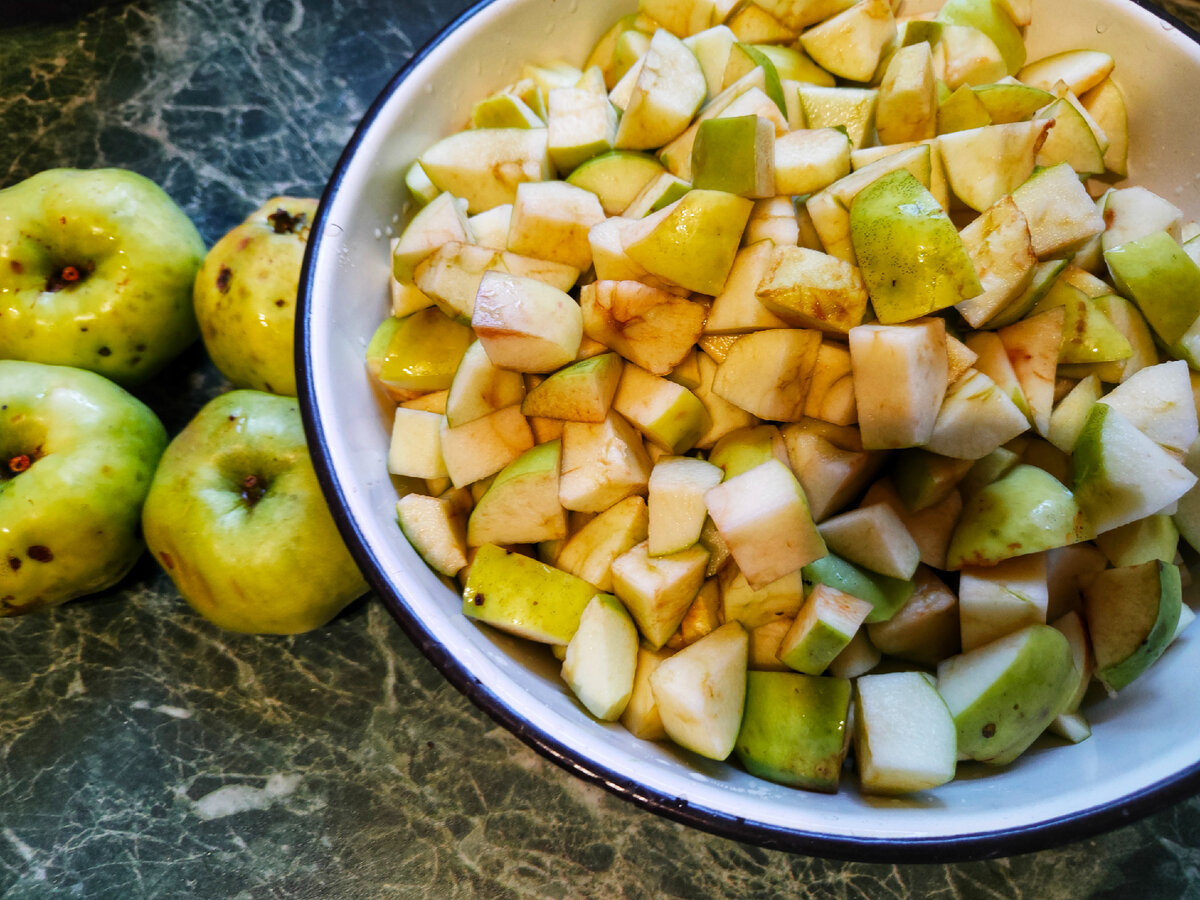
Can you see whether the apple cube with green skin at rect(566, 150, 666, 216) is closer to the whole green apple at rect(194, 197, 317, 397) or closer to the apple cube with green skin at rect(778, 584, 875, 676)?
the whole green apple at rect(194, 197, 317, 397)

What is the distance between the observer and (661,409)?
34.0 inches

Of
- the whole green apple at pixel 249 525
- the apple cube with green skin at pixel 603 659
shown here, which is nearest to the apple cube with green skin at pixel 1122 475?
Answer: the apple cube with green skin at pixel 603 659

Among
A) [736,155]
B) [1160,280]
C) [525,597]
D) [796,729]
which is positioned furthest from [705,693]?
[1160,280]

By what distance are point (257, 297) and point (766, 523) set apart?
828 mm

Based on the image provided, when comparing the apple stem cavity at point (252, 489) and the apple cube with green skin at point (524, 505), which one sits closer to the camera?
the apple cube with green skin at point (524, 505)

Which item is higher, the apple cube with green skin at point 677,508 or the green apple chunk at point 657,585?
the apple cube with green skin at point 677,508

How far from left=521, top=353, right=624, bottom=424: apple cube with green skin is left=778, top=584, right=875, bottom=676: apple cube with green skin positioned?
30 cm

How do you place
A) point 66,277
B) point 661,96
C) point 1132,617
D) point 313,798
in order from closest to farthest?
point 1132,617, point 661,96, point 313,798, point 66,277

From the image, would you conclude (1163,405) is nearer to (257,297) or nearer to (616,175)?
(616,175)

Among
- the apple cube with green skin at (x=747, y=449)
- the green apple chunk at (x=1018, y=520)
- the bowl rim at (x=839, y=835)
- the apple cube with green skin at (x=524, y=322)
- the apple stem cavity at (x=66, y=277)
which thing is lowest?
the bowl rim at (x=839, y=835)

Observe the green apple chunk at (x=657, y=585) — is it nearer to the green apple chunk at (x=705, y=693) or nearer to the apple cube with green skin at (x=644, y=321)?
the green apple chunk at (x=705, y=693)

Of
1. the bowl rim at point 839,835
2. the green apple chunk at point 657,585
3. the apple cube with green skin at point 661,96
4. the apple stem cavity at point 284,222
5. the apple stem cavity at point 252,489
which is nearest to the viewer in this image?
the bowl rim at point 839,835

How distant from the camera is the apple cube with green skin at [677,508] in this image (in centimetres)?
83

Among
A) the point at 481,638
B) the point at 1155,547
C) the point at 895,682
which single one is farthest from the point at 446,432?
the point at 1155,547
